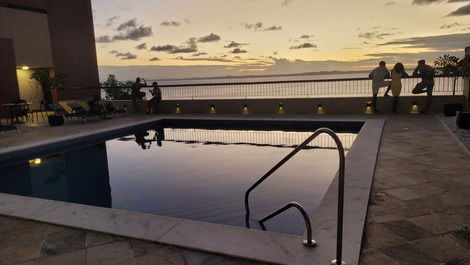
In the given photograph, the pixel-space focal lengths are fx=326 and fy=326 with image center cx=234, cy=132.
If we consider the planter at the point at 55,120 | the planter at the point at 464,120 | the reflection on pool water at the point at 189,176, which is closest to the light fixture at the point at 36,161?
the reflection on pool water at the point at 189,176

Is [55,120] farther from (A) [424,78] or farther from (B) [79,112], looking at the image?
(A) [424,78]

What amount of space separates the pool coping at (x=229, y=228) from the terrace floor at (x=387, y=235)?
0.25ft

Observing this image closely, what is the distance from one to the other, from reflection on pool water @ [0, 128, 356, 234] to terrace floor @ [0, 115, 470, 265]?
951 millimetres

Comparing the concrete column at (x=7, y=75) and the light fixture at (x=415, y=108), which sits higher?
the concrete column at (x=7, y=75)

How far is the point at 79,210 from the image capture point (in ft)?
11.3

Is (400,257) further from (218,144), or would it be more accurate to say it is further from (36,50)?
(36,50)

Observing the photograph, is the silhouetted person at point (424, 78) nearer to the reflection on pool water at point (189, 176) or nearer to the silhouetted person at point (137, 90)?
the reflection on pool water at point (189, 176)

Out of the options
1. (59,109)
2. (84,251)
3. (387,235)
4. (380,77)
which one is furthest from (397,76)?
(59,109)

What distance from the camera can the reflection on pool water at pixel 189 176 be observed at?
4.23m

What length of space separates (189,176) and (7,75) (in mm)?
10846

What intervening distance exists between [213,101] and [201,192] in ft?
25.1

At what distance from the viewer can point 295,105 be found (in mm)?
11039

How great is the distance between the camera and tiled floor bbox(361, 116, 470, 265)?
2.35m

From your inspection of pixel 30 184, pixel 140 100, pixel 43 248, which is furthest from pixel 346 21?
pixel 43 248
